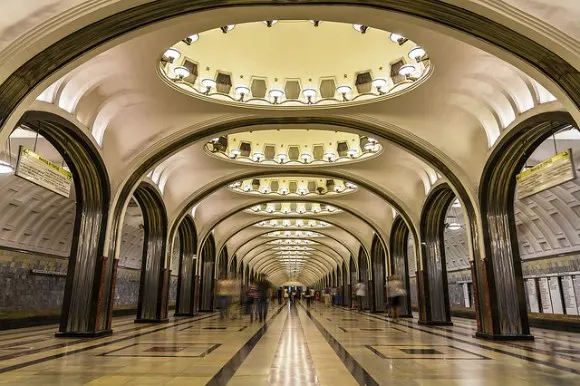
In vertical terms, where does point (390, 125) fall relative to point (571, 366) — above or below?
above

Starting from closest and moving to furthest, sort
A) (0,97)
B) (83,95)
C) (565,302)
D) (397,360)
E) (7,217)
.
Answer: (0,97)
(397,360)
(83,95)
(7,217)
(565,302)

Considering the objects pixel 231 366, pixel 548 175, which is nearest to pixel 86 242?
pixel 231 366

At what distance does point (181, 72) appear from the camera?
934 centimetres

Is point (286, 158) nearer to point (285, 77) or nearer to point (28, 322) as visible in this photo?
point (285, 77)

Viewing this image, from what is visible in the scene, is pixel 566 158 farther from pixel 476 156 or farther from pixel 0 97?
pixel 0 97

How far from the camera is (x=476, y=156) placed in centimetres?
1103

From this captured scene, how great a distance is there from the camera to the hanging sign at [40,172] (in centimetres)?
707

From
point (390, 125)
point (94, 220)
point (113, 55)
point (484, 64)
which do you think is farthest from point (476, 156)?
point (94, 220)

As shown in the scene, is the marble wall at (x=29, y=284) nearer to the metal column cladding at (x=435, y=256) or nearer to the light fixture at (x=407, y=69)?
the light fixture at (x=407, y=69)

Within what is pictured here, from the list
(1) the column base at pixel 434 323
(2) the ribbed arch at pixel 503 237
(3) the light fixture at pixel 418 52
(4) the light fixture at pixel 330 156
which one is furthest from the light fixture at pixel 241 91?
(1) the column base at pixel 434 323

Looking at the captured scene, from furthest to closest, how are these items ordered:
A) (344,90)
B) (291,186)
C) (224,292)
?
(291,186) < (224,292) < (344,90)

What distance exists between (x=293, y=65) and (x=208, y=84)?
2.42m

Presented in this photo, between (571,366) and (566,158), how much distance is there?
3.48m

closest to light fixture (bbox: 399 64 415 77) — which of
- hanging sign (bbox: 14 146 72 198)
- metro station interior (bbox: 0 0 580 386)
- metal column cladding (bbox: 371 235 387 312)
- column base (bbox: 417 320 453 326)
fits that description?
metro station interior (bbox: 0 0 580 386)
